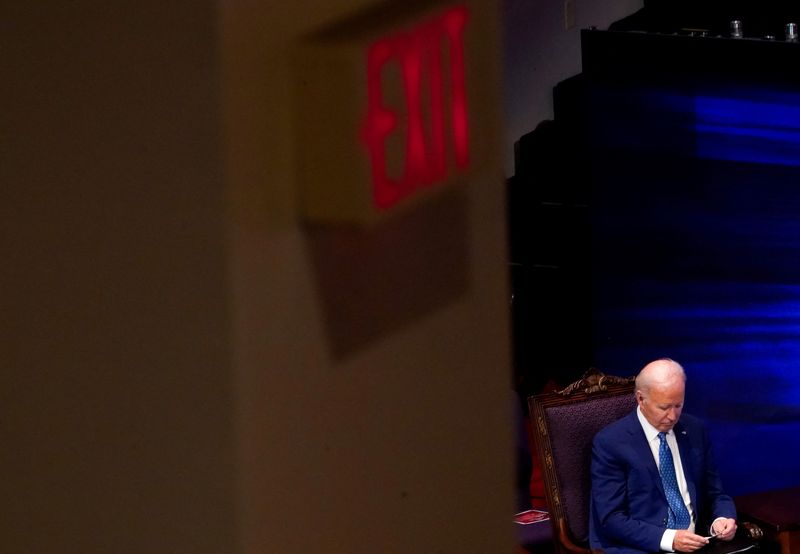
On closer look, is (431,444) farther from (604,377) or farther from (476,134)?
(604,377)

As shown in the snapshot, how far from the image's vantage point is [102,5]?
1.13m

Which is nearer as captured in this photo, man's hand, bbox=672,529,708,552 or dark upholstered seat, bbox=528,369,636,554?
man's hand, bbox=672,529,708,552

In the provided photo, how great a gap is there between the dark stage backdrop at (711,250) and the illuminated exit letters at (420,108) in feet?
9.56

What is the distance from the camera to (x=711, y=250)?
4414 mm

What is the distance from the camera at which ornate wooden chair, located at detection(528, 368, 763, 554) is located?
3408 mm

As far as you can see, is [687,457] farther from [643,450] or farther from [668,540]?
[668,540]

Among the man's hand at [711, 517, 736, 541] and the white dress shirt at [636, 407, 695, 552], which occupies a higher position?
the white dress shirt at [636, 407, 695, 552]

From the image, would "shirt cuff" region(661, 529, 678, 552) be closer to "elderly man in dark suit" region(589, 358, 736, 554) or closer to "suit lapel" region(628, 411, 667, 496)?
"elderly man in dark suit" region(589, 358, 736, 554)

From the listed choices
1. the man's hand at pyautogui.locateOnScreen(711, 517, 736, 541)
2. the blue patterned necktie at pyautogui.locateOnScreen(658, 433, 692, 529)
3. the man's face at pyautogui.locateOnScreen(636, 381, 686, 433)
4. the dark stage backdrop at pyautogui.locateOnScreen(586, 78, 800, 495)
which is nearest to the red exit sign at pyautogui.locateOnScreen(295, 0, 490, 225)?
the man's face at pyautogui.locateOnScreen(636, 381, 686, 433)

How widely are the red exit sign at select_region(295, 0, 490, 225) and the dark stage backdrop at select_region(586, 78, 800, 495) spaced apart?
2894 mm

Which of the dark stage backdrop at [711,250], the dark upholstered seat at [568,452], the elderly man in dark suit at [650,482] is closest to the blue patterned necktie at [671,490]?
the elderly man in dark suit at [650,482]

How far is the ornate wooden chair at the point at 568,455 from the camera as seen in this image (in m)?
3.41

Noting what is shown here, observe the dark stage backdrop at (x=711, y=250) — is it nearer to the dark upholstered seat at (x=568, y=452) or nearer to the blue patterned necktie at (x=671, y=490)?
the dark upholstered seat at (x=568, y=452)

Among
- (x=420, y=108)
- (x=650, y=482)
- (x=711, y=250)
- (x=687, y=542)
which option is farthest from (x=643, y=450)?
(x=420, y=108)
